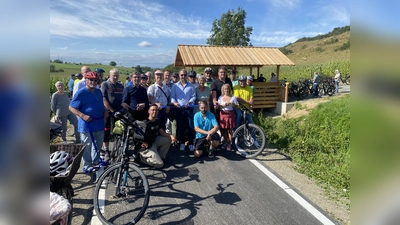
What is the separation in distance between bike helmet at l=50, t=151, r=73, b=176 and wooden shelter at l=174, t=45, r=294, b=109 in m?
9.19

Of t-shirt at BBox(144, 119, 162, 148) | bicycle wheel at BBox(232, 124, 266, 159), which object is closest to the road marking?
Result: bicycle wheel at BBox(232, 124, 266, 159)

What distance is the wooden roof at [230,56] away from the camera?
12.3 meters

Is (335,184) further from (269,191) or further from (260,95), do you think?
(260,95)

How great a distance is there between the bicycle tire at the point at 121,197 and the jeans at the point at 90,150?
1218mm

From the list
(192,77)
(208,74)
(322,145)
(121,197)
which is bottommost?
(121,197)

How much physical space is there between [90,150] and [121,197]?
1625 mm

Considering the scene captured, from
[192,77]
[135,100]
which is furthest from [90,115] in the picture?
[192,77]

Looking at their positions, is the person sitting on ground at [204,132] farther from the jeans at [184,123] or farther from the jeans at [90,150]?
the jeans at [90,150]

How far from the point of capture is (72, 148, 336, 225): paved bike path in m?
3.52

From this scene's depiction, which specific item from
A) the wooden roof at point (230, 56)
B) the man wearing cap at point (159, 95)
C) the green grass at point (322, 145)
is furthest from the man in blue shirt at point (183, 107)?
the wooden roof at point (230, 56)

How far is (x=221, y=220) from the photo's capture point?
11.4 ft

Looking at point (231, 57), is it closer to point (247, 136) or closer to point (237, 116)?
point (237, 116)

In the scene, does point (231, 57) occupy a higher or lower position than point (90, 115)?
higher

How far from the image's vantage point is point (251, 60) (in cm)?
1309
